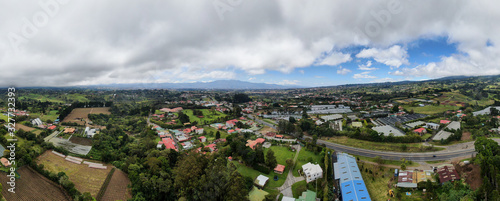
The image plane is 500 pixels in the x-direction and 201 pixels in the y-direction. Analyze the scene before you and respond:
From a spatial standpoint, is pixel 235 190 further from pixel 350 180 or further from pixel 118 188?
pixel 118 188

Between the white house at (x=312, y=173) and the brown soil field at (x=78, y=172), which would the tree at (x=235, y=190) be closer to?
the white house at (x=312, y=173)

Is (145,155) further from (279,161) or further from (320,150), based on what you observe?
(320,150)

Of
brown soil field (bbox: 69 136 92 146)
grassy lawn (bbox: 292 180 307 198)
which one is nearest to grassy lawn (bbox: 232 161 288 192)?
grassy lawn (bbox: 292 180 307 198)

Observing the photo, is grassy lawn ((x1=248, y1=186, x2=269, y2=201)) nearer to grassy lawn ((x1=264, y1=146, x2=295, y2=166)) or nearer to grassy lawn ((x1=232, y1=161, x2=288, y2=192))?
grassy lawn ((x1=232, y1=161, x2=288, y2=192))

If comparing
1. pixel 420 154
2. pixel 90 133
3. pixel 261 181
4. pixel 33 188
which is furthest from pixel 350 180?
pixel 90 133

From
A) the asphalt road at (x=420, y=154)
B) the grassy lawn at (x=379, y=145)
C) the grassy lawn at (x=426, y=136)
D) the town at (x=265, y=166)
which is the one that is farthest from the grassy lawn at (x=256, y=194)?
the grassy lawn at (x=426, y=136)

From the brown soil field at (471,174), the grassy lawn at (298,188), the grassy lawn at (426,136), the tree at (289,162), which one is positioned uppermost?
the grassy lawn at (426,136)

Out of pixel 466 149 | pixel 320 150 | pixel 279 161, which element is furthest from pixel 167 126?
pixel 466 149
